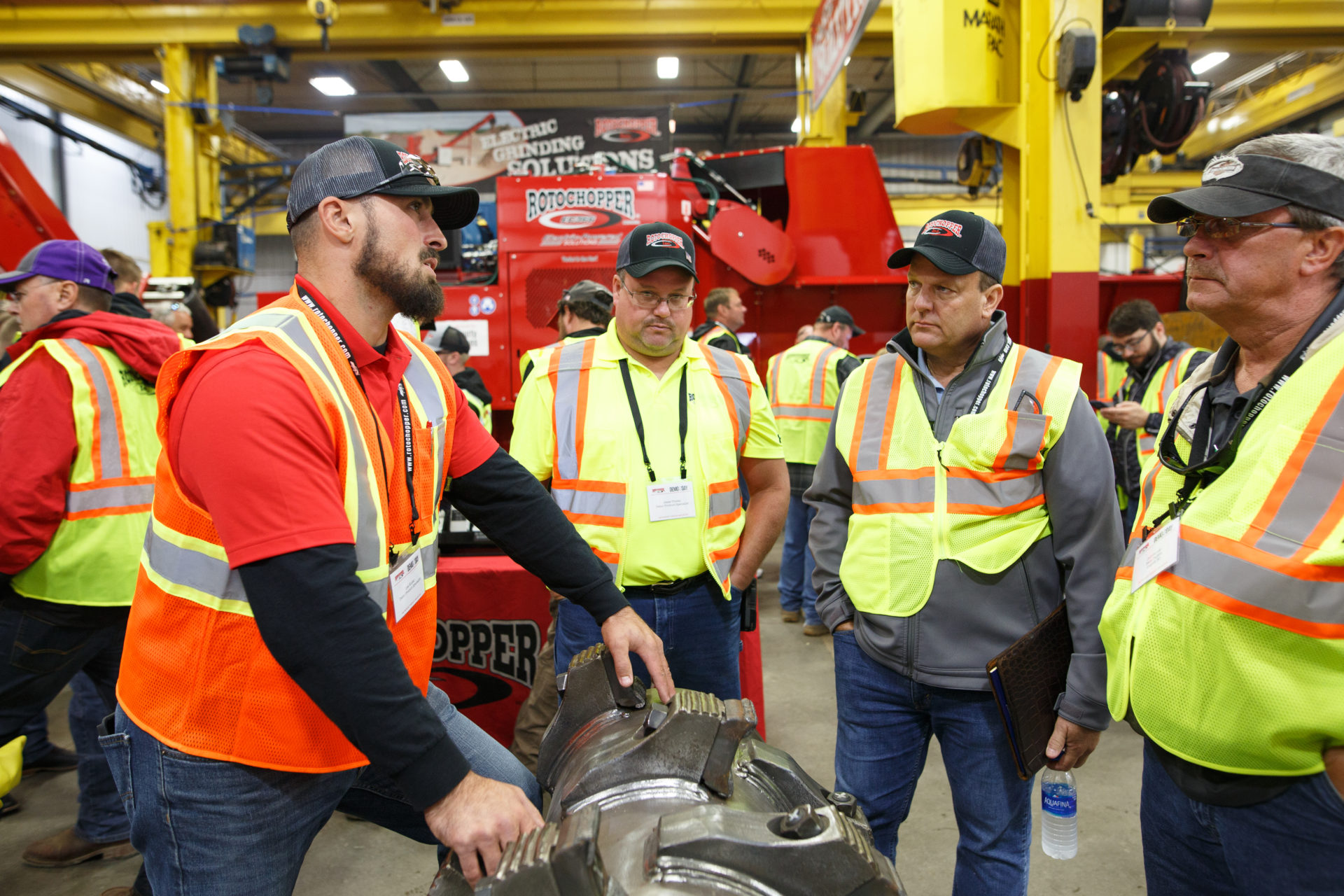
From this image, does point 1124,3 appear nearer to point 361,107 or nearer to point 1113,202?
point 1113,202

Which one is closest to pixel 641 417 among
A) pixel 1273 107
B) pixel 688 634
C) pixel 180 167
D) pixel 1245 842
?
pixel 688 634

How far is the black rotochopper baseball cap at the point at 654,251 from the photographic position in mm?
2408

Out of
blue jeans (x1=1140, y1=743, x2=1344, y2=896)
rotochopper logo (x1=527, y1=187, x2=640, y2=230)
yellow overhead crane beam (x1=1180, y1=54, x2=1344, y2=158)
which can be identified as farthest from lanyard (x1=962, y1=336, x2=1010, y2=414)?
yellow overhead crane beam (x1=1180, y1=54, x2=1344, y2=158)

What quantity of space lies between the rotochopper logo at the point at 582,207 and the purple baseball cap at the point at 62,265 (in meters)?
3.56

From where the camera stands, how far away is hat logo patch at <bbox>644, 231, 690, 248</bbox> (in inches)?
96.3

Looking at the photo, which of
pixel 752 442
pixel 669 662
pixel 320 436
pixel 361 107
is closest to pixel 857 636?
pixel 669 662

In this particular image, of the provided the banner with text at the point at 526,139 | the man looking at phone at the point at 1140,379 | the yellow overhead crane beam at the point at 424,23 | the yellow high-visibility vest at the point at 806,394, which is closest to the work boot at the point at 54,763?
the yellow high-visibility vest at the point at 806,394

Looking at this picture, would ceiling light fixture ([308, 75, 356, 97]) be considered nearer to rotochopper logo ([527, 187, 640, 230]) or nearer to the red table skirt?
rotochopper logo ([527, 187, 640, 230])

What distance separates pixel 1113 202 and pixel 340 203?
19.0m

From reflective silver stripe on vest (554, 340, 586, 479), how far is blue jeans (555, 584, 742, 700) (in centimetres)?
41

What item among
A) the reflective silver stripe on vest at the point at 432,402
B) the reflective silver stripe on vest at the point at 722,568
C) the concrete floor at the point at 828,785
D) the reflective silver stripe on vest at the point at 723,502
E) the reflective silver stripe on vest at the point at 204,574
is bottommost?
the concrete floor at the point at 828,785

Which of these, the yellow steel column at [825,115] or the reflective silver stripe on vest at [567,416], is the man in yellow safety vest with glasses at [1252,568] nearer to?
the reflective silver stripe on vest at [567,416]

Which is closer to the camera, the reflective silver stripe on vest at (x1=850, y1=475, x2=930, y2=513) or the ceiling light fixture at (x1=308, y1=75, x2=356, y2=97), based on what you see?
the reflective silver stripe on vest at (x1=850, y1=475, x2=930, y2=513)

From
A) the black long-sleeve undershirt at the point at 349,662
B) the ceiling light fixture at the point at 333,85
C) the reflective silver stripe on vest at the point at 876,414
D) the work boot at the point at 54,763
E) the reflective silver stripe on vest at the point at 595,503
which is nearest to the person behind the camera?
the black long-sleeve undershirt at the point at 349,662
